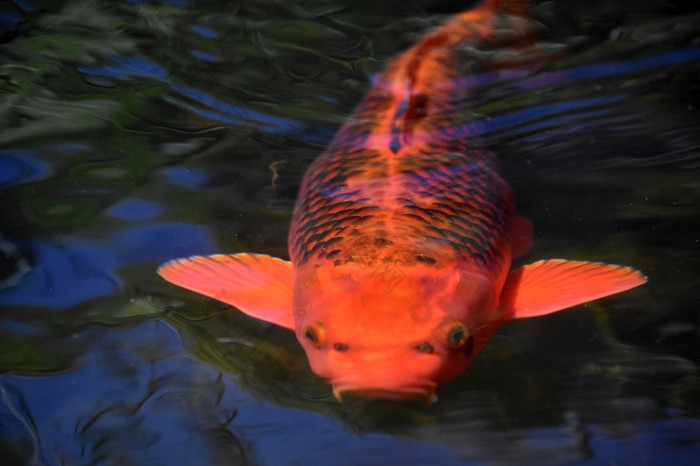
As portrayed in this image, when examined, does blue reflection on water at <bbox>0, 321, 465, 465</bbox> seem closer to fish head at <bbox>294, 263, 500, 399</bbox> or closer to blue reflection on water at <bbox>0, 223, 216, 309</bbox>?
fish head at <bbox>294, 263, 500, 399</bbox>

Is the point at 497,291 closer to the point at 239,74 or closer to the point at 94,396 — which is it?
the point at 94,396

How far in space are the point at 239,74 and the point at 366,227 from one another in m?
2.05

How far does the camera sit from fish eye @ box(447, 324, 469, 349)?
2.23m

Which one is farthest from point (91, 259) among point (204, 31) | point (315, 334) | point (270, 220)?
point (204, 31)

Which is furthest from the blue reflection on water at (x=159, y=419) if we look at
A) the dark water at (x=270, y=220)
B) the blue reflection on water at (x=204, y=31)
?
the blue reflection on water at (x=204, y=31)

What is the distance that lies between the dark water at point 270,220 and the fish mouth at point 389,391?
0.16 meters

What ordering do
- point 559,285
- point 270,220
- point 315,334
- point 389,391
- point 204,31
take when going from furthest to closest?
point 204,31
point 270,220
point 559,285
point 315,334
point 389,391

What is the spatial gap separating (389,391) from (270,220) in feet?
4.47

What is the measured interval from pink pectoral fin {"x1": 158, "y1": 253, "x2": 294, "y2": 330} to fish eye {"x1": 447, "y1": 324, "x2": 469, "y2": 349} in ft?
2.17

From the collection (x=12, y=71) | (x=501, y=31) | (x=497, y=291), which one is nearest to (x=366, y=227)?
(x=497, y=291)

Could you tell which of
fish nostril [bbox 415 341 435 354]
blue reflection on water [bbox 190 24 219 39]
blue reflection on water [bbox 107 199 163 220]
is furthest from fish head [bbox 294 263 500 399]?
blue reflection on water [bbox 190 24 219 39]

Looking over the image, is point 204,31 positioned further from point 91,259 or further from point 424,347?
point 424,347

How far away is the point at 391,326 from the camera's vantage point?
215 centimetres

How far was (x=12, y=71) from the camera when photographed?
161 inches
